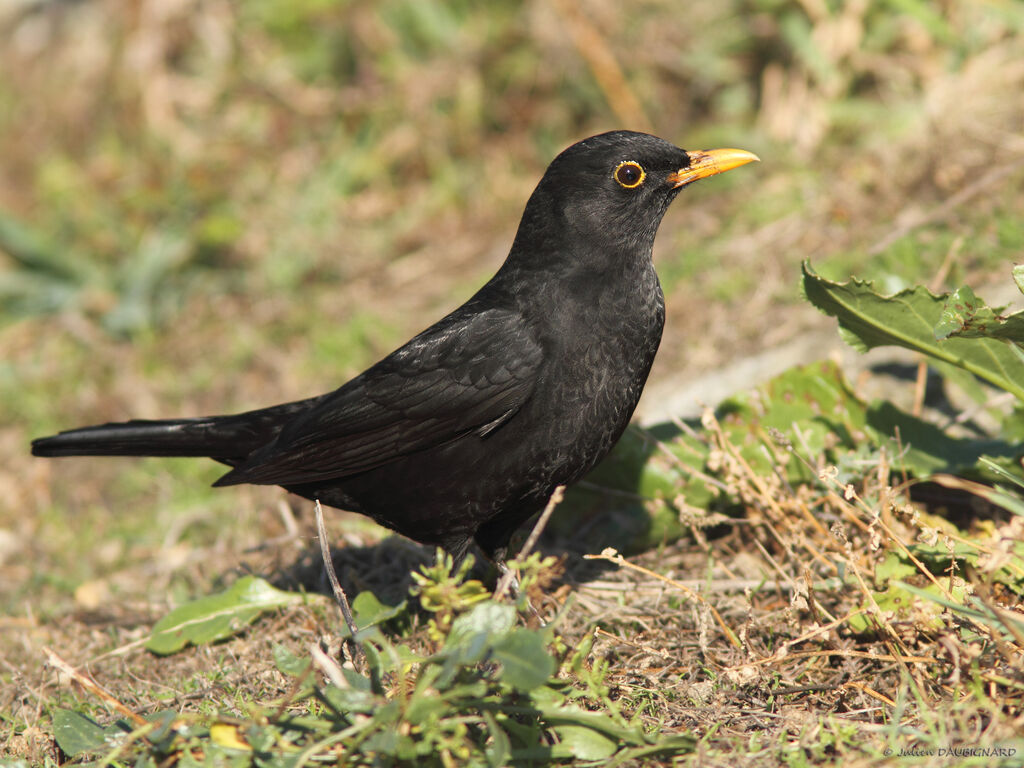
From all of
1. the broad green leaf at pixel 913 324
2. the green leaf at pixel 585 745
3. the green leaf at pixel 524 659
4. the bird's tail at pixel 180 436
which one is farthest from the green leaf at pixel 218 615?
the broad green leaf at pixel 913 324

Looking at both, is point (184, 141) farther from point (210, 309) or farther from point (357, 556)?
point (357, 556)

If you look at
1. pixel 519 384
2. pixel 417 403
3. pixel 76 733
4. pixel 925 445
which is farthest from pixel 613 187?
pixel 76 733

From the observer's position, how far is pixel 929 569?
10.9ft

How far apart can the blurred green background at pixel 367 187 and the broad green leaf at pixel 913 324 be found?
1.73m

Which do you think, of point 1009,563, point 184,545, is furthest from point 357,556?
point 1009,563

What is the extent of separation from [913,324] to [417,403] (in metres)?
1.76

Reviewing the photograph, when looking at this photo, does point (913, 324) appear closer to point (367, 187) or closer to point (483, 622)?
point (483, 622)

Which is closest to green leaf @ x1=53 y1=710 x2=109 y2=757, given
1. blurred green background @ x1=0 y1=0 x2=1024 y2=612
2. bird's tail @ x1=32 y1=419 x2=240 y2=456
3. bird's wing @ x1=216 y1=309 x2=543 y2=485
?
bird's wing @ x1=216 y1=309 x2=543 y2=485

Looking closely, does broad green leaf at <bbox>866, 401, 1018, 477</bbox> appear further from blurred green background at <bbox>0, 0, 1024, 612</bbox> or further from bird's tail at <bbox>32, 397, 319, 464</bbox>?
bird's tail at <bbox>32, 397, 319, 464</bbox>

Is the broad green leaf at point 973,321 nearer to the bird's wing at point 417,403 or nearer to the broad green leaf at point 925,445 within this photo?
the broad green leaf at point 925,445

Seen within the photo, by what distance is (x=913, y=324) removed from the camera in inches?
135

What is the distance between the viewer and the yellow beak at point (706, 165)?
3.89 metres

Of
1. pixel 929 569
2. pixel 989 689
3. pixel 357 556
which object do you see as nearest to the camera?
pixel 989 689

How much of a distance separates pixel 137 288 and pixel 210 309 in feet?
1.80
